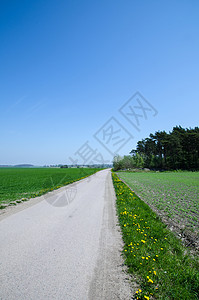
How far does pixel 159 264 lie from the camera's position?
338cm

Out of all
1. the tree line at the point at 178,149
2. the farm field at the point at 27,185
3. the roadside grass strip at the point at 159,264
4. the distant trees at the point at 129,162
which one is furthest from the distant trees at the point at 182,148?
the roadside grass strip at the point at 159,264

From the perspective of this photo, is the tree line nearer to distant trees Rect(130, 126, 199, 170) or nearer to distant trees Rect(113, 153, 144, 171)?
distant trees Rect(130, 126, 199, 170)

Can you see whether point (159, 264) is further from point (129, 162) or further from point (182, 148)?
point (129, 162)

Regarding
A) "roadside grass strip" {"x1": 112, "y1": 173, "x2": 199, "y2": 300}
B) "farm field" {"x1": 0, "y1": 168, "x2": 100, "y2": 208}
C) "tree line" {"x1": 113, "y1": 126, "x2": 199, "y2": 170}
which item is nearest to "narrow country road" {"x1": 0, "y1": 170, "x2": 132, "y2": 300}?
"roadside grass strip" {"x1": 112, "y1": 173, "x2": 199, "y2": 300}

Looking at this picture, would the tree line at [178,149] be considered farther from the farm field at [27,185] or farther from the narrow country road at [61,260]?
the narrow country road at [61,260]

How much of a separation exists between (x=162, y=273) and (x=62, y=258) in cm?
239

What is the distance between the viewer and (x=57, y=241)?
4.52m

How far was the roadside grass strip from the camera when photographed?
2691 millimetres

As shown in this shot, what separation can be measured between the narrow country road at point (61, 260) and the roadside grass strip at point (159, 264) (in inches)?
12.3

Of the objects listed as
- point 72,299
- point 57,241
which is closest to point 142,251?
point 72,299

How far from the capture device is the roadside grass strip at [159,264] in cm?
269

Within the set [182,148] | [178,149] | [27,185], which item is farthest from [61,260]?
[182,148]

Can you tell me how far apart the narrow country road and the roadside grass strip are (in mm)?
313

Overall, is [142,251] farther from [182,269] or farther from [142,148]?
[142,148]
